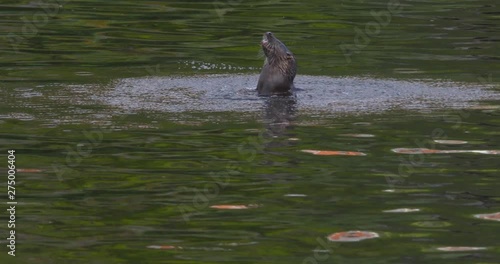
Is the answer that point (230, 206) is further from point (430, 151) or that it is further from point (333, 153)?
point (430, 151)

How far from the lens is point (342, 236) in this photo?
32.2 feet

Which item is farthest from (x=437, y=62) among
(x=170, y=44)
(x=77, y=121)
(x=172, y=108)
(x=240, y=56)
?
(x=77, y=121)

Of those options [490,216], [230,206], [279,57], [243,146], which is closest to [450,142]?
[243,146]

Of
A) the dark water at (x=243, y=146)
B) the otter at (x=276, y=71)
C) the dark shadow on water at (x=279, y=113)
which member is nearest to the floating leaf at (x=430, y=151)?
the dark water at (x=243, y=146)

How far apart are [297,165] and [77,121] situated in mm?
2994

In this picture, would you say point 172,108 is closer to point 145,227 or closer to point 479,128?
point 479,128

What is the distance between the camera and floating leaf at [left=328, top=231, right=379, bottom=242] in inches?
383

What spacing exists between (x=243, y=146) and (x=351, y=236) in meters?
3.29

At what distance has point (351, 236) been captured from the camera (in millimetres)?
9820

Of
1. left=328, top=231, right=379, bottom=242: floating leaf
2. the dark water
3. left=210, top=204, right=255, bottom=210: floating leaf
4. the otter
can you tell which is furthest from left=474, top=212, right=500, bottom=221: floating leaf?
the otter

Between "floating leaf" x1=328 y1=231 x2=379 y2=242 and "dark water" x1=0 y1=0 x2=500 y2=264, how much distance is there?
3.5 inches

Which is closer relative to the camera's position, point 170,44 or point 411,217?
point 411,217

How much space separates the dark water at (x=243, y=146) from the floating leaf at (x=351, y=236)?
0.29 feet

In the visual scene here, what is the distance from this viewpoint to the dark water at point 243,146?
32.0 ft
